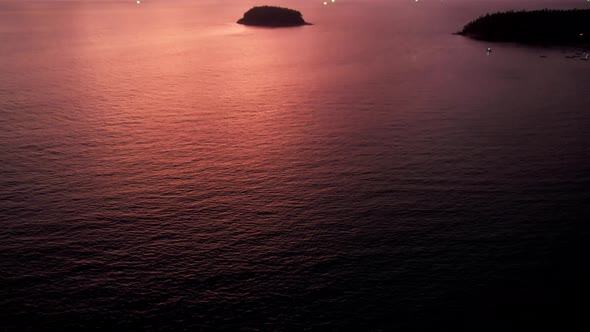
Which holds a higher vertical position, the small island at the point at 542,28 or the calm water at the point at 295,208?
the small island at the point at 542,28

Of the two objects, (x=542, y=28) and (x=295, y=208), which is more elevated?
(x=542, y=28)

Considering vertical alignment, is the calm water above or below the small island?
below

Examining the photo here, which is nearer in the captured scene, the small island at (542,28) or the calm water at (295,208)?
the calm water at (295,208)

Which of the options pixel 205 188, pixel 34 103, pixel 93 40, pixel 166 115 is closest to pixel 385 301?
pixel 205 188

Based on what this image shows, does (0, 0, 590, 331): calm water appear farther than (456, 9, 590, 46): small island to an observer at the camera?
No
